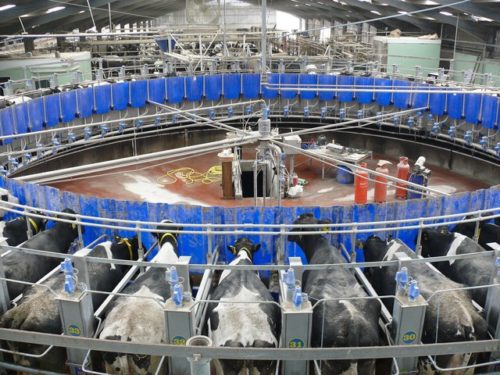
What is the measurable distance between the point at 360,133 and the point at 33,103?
40.6 ft

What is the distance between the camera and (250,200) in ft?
52.6

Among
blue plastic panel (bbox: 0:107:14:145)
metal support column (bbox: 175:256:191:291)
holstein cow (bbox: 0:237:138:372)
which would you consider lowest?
holstein cow (bbox: 0:237:138:372)

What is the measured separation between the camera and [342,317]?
6.29 m

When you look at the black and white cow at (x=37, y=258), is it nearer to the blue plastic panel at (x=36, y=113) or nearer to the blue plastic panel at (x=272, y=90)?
the blue plastic panel at (x=36, y=113)

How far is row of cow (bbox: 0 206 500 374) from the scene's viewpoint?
20.3ft

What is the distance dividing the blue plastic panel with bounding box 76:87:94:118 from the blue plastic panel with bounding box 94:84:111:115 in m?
0.17

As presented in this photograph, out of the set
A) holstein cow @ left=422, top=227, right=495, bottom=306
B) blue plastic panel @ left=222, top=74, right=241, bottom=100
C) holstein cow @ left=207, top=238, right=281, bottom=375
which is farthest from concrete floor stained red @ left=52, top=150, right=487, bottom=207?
holstein cow @ left=207, top=238, right=281, bottom=375

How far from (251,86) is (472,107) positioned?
28.1 ft

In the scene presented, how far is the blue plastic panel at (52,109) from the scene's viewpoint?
17219mm

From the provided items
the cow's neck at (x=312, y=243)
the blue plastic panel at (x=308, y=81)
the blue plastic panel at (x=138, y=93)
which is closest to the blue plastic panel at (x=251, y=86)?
the blue plastic panel at (x=308, y=81)

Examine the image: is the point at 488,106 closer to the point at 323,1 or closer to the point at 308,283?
the point at 308,283

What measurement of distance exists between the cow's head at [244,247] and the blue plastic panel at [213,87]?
13.6 m

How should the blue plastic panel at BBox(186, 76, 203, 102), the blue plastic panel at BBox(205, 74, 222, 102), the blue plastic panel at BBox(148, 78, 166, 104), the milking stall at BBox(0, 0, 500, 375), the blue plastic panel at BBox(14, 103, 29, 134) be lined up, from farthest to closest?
1. the blue plastic panel at BBox(205, 74, 222, 102)
2. the blue plastic panel at BBox(186, 76, 203, 102)
3. the blue plastic panel at BBox(148, 78, 166, 104)
4. the blue plastic panel at BBox(14, 103, 29, 134)
5. the milking stall at BBox(0, 0, 500, 375)

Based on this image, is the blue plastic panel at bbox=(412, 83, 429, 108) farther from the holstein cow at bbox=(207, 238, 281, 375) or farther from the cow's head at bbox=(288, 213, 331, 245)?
the holstein cow at bbox=(207, 238, 281, 375)
